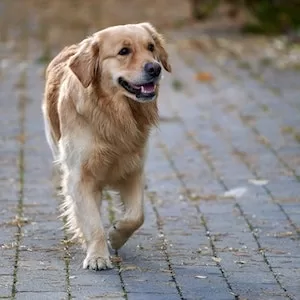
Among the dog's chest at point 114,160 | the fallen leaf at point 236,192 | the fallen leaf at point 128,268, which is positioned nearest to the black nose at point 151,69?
the dog's chest at point 114,160

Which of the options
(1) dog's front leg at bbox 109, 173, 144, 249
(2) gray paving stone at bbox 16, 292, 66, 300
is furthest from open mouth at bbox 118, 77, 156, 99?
(2) gray paving stone at bbox 16, 292, 66, 300

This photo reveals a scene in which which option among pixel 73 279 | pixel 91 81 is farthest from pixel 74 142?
pixel 73 279

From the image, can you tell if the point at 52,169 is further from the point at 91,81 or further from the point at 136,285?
the point at 136,285

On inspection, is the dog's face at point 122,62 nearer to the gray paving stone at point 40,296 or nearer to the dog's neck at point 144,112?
the dog's neck at point 144,112

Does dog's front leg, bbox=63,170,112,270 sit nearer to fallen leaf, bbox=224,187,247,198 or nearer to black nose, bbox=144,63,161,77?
black nose, bbox=144,63,161,77

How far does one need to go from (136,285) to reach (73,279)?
0.35 metres

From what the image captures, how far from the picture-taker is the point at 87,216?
237 inches

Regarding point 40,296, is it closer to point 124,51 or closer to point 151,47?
point 124,51

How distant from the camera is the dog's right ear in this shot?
5941 mm

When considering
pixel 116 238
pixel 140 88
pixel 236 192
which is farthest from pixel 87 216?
pixel 236 192

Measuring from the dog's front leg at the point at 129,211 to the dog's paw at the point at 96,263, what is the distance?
0.30 m

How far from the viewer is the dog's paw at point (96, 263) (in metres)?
5.79

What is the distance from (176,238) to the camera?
6.51 meters

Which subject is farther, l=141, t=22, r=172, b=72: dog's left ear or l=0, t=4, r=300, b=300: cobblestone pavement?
l=141, t=22, r=172, b=72: dog's left ear
